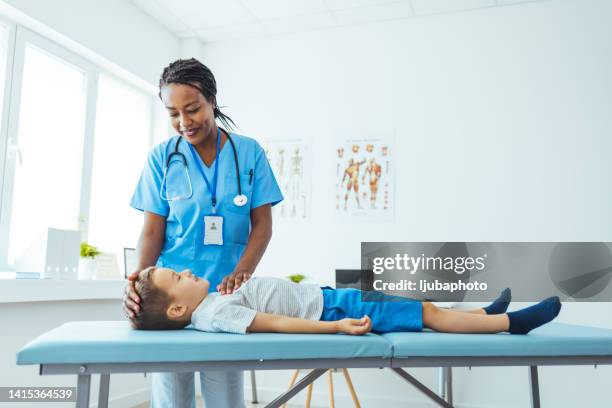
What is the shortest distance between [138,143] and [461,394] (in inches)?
101

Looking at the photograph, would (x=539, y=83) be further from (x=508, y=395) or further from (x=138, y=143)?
(x=138, y=143)

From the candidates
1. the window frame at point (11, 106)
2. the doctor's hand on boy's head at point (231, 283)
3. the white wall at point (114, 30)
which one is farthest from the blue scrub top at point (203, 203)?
the white wall at point (114, 30)

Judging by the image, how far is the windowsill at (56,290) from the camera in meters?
2.13

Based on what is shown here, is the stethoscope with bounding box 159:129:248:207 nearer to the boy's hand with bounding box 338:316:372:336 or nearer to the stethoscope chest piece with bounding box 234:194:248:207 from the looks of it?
the stethoscope chest piece with bounding box 234:194:248:207

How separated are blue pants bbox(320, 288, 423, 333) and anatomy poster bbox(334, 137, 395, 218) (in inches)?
68.7

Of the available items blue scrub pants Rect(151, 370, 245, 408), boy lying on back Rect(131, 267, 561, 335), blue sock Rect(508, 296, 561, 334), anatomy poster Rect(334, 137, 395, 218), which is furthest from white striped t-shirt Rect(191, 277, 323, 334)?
anatomy poster Rect(334, 137, 395, 218)

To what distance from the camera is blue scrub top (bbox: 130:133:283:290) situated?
1.57 metres

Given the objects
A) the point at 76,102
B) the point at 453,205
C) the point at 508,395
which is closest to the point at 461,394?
the point at 508,395

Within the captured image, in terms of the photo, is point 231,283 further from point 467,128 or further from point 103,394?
point 467,128

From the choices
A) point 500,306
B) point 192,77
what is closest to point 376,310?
point 500,306

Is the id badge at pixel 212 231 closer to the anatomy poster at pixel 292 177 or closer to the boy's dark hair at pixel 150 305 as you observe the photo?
the boy's dark hair at pixel 150 305

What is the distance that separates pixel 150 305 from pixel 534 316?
977mm

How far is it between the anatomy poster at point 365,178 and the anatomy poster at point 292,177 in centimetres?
21

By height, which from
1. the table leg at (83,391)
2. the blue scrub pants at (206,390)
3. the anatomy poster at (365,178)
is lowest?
the blue scrub pants at (206,390)
